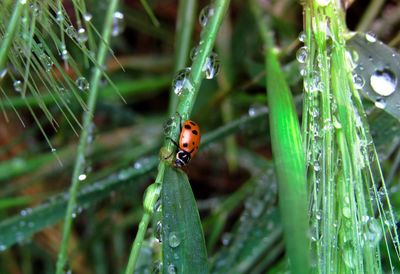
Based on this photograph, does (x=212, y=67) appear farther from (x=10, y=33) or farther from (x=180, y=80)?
(x=10, y=33)

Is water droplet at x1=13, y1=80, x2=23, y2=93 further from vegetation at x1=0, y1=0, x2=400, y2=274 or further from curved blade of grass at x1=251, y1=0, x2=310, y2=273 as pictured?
curved blade of grass at x1=251, y1=0, x2=310, y2=273

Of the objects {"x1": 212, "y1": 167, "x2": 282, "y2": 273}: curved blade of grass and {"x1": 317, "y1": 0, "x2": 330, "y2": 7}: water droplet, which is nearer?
{"x1": 317, "y1": 0, "x2": 330, "y2": 7}: water droplet

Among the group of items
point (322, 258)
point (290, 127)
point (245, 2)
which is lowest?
point (322, 258)

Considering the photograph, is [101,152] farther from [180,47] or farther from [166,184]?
[166,184]

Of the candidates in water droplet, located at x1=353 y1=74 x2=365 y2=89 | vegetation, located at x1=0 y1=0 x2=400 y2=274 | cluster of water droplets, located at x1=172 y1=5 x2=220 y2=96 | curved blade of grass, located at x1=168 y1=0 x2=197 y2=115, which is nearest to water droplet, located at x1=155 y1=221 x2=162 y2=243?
vegetation, located at x1=0 y1=0 x2=400 y2=274

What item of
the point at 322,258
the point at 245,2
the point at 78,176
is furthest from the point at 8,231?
the point at 245,2

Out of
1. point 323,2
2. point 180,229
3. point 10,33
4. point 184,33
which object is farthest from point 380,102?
point 184,33

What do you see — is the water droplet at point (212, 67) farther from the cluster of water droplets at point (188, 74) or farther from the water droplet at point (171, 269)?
the water droplet at point (171, 269)
